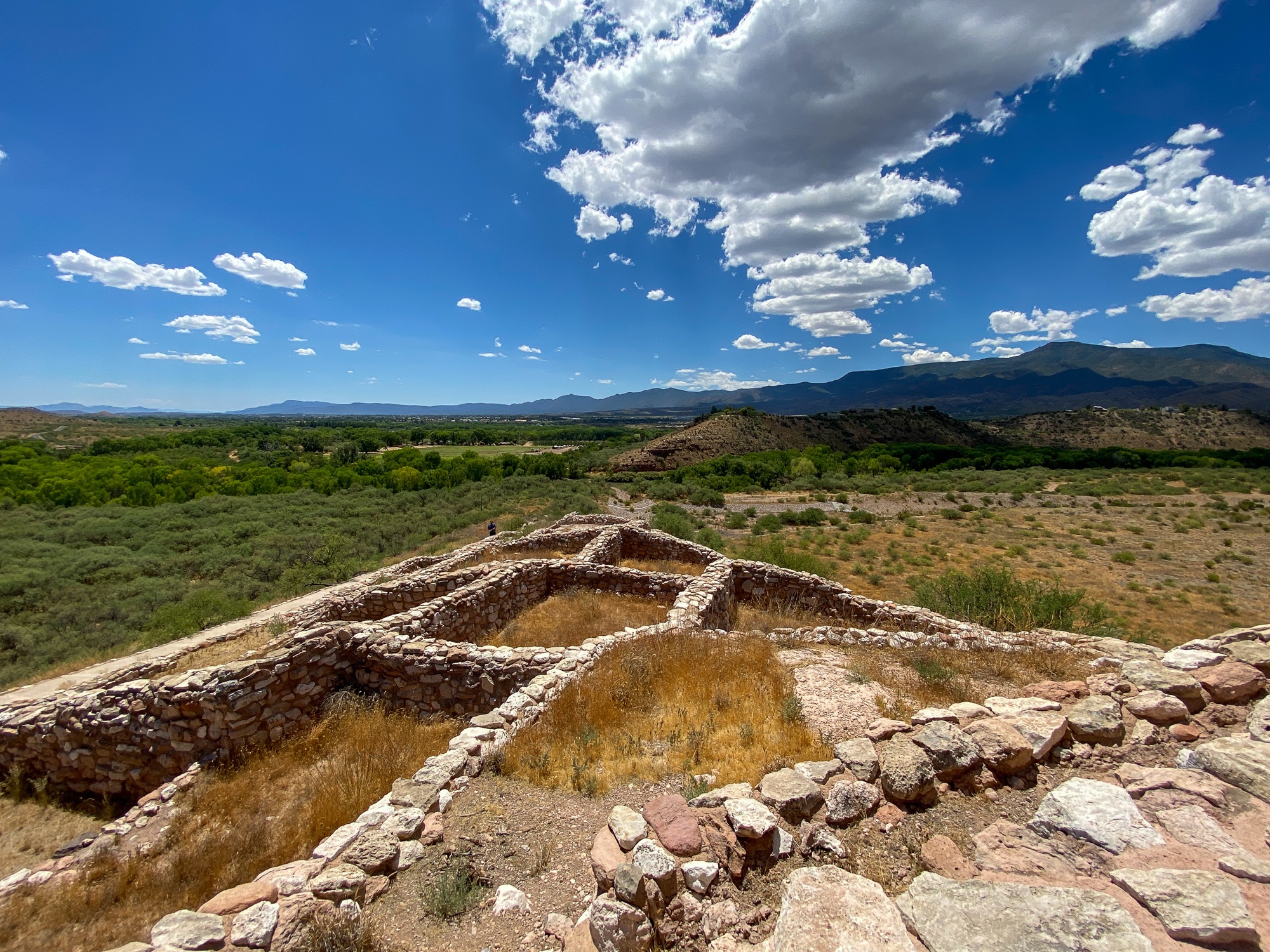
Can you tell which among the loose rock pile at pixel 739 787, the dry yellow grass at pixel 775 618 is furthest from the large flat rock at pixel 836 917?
the dry yellow grass at pixel 775 618

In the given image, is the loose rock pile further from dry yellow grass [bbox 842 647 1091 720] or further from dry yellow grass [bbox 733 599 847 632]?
dry yellow grass [bbox 733 599 847 632]

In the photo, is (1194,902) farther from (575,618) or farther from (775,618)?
(575,618)

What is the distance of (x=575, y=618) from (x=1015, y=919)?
858cm

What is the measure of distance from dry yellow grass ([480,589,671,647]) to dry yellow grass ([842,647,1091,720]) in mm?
3939

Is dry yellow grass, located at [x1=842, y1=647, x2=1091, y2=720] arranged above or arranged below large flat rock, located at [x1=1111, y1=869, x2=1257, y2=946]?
below

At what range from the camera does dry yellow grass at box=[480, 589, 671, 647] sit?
30.2 ft

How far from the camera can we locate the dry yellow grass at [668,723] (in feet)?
14.9

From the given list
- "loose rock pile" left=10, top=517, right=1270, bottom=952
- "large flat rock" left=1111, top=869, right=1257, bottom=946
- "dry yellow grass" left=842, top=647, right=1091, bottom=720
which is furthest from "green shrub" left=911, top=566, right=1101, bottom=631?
"large flat rock" left=1111, top=869, right=1257, bottom=946

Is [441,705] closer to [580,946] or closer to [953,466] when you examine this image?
[580,946]

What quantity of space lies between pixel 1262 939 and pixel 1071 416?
11367 cm

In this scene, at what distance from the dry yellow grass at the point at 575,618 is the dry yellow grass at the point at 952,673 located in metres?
3.94

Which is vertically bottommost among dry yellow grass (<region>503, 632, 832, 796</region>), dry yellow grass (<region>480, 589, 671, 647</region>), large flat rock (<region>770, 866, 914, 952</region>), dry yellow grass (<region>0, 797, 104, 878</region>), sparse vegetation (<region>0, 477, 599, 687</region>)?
sparse vegetation (<region>0, 477, 599, 687</region>)

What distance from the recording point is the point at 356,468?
4412 centimetres

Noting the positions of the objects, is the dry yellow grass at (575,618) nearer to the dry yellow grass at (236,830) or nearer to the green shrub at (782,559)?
the dry yellow grass at (236,830)
